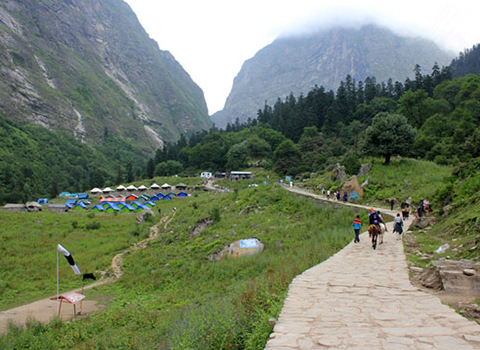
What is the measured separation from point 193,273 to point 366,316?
1299cm

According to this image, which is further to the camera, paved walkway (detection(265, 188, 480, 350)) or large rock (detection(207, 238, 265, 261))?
large rock (detection(207, 238, 265, 261))

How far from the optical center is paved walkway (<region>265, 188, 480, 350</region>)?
168 inches

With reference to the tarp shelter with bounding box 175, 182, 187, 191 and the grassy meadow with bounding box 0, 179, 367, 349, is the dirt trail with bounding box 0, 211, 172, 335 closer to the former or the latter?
the grassy meadow with bounding box 0, 179, 367, 349

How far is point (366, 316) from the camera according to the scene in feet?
17.7

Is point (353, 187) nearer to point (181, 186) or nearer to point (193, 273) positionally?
point (193, 273)

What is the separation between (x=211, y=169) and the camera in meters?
91.1

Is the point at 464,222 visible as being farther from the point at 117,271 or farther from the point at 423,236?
the point at 117,271

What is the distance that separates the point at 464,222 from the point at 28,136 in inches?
5623

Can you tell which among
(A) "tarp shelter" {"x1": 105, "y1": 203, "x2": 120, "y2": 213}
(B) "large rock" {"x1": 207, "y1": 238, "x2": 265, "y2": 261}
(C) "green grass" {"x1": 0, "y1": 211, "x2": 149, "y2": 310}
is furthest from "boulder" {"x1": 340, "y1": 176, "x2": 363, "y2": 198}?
(A) "tarp shelter" {"x1": 105, "y1": 203, "x2": 120, "y2": 213}

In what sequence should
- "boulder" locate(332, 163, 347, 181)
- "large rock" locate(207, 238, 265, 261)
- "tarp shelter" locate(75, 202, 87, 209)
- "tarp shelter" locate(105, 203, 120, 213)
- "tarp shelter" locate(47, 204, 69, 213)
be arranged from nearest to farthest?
"large rock" locate(207, 238, 265, 261)
"boulder" locate(332, 163, 347, 181)
"tarp shelter" locate(105, 203, 120, 213)
"tarp shelter" locate(47, 204, 69, 213)
"tarp shelter" locate(75, 202, 87, 209)

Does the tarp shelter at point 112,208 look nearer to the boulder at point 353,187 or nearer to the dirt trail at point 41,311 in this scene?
the dirt trail at point 41,311

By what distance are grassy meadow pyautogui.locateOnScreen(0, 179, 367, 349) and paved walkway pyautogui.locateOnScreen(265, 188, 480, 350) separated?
1.67 feet

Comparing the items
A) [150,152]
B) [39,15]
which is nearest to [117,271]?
[150,152]

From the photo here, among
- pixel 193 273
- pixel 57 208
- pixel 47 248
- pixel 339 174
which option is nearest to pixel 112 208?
pixel 57 208
